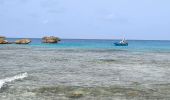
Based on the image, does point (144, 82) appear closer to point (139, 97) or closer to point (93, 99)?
point (139, 97)

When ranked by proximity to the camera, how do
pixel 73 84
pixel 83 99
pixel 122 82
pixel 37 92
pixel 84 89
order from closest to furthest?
pixel 83 99 < pixel 37 92 < pixel 84 89 < pixel 73 84 < pixel 122 82

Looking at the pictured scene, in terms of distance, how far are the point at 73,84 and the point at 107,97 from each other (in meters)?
5.19

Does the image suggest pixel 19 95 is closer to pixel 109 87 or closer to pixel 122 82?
pixel 109 87

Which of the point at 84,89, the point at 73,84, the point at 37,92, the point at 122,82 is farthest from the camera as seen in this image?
the point at 122,82

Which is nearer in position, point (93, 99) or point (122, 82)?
point (93, 99)

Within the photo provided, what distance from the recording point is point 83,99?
61.4ft

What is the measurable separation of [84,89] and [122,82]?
4.84 meters

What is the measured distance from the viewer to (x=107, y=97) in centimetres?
1941

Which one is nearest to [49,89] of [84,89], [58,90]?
[58,90]

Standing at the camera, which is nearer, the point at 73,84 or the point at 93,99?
the point at 93,99

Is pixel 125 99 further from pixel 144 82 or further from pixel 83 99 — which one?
pixel 144 82

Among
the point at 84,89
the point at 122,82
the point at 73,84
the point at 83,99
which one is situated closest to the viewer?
the point at 83,99

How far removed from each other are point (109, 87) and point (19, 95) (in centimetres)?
644

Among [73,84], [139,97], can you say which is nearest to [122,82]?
[73,84]
